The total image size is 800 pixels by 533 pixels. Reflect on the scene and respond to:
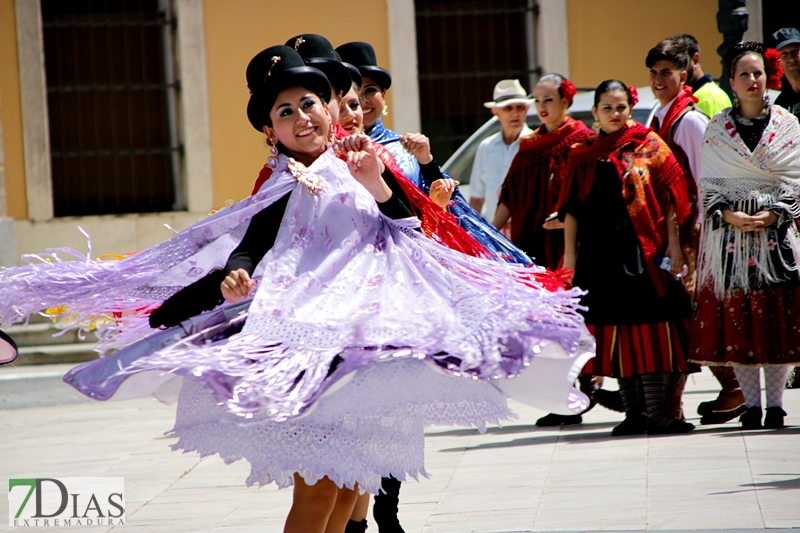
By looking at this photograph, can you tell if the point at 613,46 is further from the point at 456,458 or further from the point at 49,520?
the point at 49,520

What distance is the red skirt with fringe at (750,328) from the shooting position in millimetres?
5891

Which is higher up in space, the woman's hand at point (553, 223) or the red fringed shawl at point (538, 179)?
the red fringed shawl at point (538, 179)

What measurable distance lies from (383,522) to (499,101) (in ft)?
15.3

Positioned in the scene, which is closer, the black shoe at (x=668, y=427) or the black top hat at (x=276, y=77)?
the black top hat at (x=276, y=77)

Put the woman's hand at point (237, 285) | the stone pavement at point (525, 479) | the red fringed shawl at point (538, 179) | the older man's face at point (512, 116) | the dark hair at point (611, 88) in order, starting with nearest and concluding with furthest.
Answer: the woman's hand at point (237, 285)
the stone pavement at point (525, 479)
the dark hair at point (611, 88)
the red fringed shawl at point (538, 179)
the older man's face at point (512, 116)

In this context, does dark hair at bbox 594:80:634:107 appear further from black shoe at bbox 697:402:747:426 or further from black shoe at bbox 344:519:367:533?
black shoe at bbox 344:519:367:533

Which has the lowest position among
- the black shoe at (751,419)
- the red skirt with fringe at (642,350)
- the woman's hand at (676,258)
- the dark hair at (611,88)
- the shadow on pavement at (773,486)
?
the black shoe at (751,419)

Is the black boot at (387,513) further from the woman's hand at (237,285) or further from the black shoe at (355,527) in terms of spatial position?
the woman's hand at (237,285)

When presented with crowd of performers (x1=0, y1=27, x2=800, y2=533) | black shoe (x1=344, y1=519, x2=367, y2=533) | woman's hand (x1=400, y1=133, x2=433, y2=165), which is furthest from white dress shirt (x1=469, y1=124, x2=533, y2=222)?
black shoe (x1=344, y1=519, x2=367, y2=533)

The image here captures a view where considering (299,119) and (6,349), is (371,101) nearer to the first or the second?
(299,119)

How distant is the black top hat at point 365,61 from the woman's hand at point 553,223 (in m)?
2.05

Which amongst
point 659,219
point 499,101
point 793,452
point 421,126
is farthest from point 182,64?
point 793,452

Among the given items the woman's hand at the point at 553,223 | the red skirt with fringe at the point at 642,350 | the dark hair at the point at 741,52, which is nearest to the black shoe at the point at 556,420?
the red skirt with fringe at the point at 642,350

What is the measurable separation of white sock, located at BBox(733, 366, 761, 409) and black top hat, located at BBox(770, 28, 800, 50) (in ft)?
6.85
